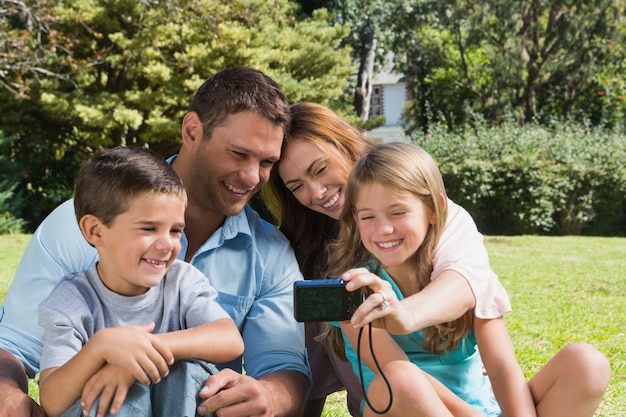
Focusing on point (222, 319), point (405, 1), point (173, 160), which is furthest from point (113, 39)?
point (222, 319)

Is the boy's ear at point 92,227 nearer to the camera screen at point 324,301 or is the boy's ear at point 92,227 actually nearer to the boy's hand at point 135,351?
the boy's hand at point 135,351

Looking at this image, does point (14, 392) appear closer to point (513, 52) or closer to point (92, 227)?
point (92, 227)

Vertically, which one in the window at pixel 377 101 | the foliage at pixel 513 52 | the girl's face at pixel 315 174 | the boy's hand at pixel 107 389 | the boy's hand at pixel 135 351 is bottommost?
the window at pixel 377 101

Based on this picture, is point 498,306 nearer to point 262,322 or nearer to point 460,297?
point 460,297

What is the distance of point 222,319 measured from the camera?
2678 millimetres

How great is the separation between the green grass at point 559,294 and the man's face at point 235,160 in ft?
5.74

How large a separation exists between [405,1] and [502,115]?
15.0 feet

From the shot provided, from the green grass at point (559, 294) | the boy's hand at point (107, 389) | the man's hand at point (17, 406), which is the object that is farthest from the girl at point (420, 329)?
the green grass at point (559, 294)

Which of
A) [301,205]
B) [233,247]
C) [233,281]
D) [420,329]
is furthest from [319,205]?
[420,329]

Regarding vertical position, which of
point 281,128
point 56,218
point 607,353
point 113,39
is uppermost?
point 281,128

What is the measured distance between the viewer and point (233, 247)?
3383 millimetres

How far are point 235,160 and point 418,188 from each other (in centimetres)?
86

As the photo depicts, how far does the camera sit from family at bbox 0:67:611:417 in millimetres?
2510

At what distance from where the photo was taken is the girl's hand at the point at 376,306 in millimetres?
2496
